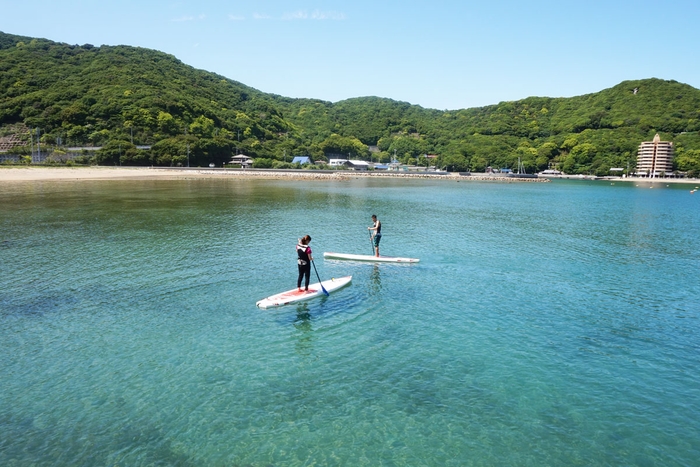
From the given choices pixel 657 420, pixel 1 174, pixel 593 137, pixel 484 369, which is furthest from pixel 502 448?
pixel 593 137

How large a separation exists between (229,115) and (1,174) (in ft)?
375

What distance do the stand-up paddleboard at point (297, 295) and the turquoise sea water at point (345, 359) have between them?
35 cm

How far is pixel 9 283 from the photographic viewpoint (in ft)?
62.8

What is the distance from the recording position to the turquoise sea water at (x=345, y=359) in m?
8.86

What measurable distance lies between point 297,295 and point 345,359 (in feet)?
17.6

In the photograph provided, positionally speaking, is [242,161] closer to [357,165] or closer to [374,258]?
[357,165]

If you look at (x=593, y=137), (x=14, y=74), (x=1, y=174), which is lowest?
(x=1, y=174)

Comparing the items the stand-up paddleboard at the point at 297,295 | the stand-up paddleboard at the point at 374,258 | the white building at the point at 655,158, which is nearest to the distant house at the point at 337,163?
the white building at the point at 655,158

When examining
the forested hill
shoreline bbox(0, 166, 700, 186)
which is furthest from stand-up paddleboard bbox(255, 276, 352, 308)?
the forested hill

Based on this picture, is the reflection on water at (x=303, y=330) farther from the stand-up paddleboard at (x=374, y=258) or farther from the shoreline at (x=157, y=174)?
the shoreline at (x=157, y=174)

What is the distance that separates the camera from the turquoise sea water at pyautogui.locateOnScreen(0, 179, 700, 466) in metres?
8.86

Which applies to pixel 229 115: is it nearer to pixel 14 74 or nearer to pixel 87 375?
pixel 14 74

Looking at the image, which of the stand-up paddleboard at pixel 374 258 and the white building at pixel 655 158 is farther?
the white building at pixel 655 158

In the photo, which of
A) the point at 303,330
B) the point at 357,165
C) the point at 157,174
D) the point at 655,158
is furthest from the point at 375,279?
the point at 655,158
